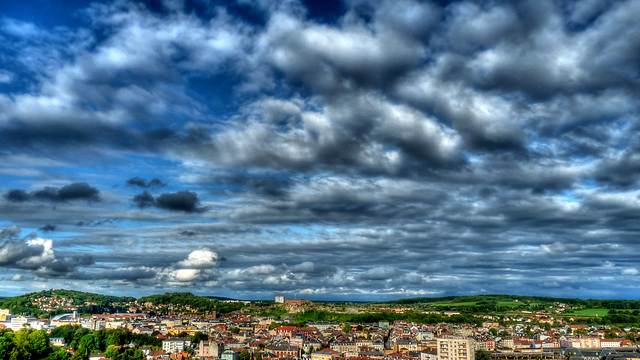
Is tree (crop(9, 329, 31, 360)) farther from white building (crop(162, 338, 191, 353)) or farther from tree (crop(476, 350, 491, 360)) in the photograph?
tree (crop(476, 350, 491, 360))

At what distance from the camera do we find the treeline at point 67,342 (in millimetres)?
75688

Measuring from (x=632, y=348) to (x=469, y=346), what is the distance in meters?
57.5

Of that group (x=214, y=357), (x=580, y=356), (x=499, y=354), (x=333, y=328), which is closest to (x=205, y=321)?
(x=333, y=328)

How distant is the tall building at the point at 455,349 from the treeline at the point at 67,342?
62.1 meters

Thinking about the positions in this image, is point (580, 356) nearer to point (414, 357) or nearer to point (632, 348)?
point (632, 348)

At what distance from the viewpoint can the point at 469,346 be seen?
104 metres

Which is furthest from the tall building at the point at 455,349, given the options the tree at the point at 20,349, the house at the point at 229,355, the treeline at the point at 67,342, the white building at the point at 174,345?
the tree at the point at 20,349

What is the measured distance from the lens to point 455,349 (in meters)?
104

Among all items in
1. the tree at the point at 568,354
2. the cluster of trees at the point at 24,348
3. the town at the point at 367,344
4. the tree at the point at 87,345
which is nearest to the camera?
the cluster of trees at the point at 24,348

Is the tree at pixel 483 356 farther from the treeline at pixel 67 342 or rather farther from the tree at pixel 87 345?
the tree at pixel 87 345

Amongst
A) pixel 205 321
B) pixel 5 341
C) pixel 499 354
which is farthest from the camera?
pixel 205 321

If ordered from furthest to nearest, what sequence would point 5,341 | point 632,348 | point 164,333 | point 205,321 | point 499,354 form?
point 205,321, point 164,333, point 632,348, point 499,354, point 5,341

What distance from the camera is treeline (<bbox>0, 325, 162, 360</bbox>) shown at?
7569 centimetres

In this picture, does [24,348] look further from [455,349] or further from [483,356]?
[483,356]
